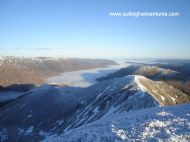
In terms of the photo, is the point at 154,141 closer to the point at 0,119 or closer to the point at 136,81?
the point at 136,81

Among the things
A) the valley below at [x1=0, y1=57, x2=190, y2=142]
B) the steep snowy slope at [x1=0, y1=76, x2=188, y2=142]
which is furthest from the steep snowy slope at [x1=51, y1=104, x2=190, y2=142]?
the steep snowy slope at [x1=0, y1=76, x2=188, y2=142]

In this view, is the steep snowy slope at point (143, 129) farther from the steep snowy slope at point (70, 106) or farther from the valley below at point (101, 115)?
the steep snowy slope at point (70, 106)

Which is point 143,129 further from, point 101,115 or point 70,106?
point 70,106

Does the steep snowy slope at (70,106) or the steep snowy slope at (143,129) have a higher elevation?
the steep snowy slope at (143,129)

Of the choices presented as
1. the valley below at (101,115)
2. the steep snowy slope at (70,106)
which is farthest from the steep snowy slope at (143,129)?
the steep snowy slope at (70,106)

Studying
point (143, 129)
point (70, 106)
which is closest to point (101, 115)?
point (70, 106)

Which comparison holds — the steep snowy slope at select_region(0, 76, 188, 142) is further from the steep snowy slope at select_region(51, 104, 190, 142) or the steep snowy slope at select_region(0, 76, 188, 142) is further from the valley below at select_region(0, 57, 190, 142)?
the steep snowy slope at select_region(51, 104, 190, 142)

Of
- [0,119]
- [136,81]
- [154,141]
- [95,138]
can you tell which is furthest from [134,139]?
[0,119]
